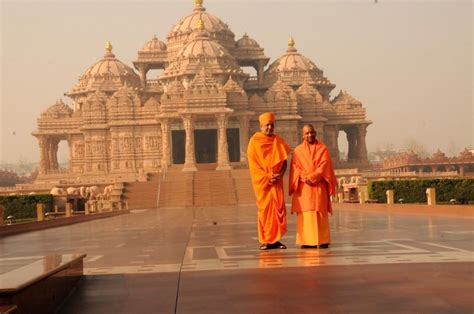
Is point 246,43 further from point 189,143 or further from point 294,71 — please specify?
point 189,143

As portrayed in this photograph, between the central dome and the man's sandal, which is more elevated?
the central dome

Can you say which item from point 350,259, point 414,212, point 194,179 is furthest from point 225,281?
point 194,179

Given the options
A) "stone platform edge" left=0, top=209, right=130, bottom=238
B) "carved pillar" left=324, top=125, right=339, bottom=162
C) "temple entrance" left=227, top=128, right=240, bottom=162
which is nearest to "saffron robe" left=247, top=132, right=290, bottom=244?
"stone platform edge" left=0, top=209, right=130, bottom=238

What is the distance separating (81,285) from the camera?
9.09 metres

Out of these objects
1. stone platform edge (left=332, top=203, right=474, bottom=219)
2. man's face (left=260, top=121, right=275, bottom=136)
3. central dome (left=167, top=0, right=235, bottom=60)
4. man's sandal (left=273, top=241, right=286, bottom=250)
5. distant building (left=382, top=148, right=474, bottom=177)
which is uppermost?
central dome (left=167, top=0, right=235, bottom=60)

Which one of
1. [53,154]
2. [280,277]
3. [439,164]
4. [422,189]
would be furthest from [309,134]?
[439,164]

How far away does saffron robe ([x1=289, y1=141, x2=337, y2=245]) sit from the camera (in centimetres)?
1277

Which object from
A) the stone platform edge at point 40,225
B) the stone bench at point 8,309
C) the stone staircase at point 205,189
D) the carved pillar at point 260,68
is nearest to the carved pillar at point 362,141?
the carved pillar at point 260,68

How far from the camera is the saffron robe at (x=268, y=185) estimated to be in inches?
507

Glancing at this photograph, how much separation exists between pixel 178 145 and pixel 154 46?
18.9 meters

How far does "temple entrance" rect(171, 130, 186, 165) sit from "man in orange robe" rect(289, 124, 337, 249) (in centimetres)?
5996

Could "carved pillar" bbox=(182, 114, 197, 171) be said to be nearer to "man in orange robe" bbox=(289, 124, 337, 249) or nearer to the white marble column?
the white marble column

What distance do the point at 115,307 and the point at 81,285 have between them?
1770mm

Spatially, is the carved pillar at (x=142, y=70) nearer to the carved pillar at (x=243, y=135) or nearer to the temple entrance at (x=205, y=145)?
the temple entrance at (x=205, y=145)
